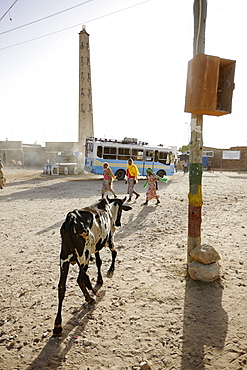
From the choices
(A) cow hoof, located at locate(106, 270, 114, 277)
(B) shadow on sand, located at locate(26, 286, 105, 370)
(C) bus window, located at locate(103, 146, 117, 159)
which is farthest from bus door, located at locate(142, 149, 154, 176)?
(B) shadow on sand, located at locate(26, 286, 105, 370)

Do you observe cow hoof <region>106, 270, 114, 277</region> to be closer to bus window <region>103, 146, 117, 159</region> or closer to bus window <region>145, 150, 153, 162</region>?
bus window <region>103, 146, 117, 159</region>

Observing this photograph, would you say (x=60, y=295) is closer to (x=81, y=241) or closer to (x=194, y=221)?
(x=81, y=241)

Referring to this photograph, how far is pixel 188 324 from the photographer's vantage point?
2.98 m

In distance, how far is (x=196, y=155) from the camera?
4.07 metres

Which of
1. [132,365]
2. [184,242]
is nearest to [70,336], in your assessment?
[132,365]

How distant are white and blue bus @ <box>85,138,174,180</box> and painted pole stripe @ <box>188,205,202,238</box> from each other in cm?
1405

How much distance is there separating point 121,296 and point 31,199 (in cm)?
877

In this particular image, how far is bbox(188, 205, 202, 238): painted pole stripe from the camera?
4.11 meters

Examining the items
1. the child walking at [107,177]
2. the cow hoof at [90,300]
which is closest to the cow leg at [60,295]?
the cow hoof at [90,300]

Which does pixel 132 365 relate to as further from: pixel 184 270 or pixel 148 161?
pixel 148 161

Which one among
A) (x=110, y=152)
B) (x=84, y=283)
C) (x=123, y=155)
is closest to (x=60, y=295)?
(x=84, y=283)

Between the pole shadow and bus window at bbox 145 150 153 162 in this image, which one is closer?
the pole shadow

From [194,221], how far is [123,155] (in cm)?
1497

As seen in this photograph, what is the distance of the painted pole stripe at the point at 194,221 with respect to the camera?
411 cm
